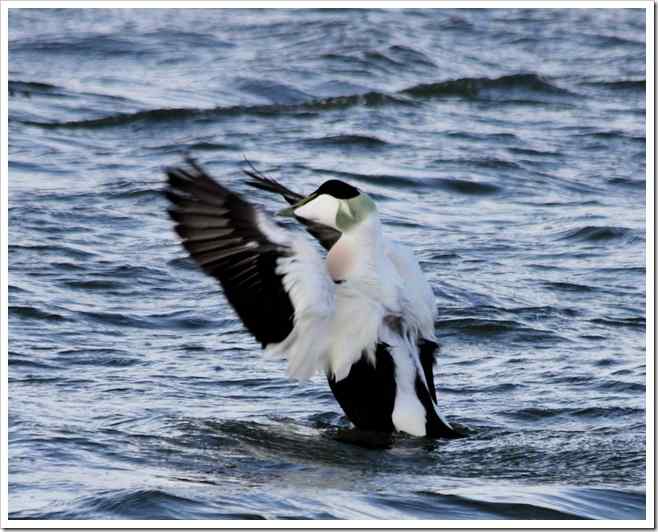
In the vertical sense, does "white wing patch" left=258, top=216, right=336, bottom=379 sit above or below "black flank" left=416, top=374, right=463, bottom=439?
above

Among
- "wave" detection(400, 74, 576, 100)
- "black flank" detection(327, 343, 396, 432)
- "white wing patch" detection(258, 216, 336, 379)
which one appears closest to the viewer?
"white wing patch" detection(258, 216, 336, 379)

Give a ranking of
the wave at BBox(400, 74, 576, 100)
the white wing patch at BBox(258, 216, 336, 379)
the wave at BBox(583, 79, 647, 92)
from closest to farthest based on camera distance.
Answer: the white wing patch at BBox(258, 216, 336, 379) → the wave at BBox(400, 74, 576, 100) → the wave at BBox(583, 79, 647, 92)

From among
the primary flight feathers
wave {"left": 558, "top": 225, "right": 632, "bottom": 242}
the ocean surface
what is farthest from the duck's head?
wave {"left": 558, "top": 225, "right": 632, "bottom": 242}

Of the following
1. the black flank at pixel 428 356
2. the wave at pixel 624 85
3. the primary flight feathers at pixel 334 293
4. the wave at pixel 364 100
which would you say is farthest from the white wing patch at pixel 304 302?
the wave at pixel 624 85

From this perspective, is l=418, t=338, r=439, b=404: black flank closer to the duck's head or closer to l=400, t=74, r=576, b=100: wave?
the duck's head

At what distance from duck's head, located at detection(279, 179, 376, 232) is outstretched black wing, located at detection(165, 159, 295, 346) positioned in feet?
1.75

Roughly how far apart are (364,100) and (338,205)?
7.12 meters

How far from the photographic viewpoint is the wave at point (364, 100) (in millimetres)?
12008

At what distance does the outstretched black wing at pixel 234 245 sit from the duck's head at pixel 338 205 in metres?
0.53

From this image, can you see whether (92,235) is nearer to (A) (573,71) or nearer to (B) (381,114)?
(B) (381,114)

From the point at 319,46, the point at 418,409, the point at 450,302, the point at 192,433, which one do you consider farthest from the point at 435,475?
the point at 319,46

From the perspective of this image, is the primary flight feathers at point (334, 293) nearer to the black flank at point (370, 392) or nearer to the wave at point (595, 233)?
the black flank at point (370, 392)

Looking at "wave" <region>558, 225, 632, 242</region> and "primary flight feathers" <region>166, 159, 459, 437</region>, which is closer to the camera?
"primary flight feathers" <region>166, 159, 459, 437</region>

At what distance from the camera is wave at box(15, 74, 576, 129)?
1201cm
